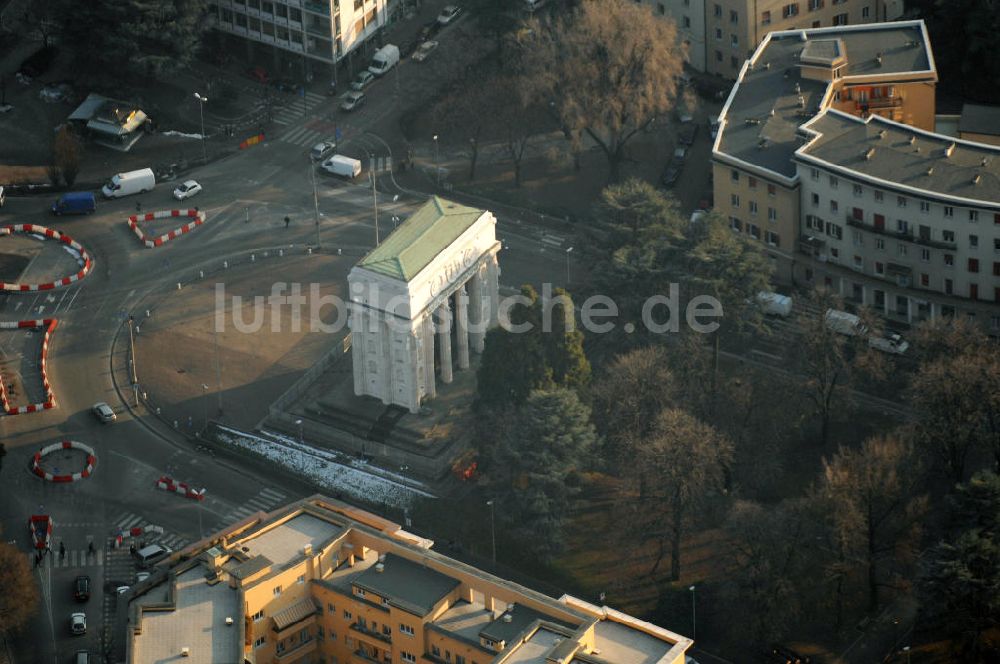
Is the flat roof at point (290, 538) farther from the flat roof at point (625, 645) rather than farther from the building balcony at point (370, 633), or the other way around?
the flat roof at point (625, 645)

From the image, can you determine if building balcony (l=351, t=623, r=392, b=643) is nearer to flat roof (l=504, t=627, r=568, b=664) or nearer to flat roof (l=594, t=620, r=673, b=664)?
flat roof (l=504, t=627, r=568, b=664)

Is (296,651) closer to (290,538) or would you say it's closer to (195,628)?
(290,538)

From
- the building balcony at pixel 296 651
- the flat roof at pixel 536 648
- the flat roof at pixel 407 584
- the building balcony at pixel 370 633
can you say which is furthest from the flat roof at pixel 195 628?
the flat roof at pixel 536 648

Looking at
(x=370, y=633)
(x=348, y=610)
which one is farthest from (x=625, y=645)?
(x=348, y=610)

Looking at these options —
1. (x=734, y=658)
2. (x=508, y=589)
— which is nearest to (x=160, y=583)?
(x=508, y=589)

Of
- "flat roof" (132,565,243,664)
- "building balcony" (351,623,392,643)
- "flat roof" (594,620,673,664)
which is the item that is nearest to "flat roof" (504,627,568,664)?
"flat roof" (594,620,673,664)

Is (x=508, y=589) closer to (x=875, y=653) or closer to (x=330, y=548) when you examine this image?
(x=330, y=548)
